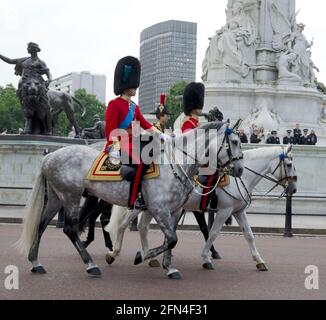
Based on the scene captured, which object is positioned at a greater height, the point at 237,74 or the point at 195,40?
the point at 195,40

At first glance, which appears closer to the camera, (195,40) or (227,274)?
(227,274)

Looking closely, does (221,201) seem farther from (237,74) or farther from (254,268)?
(237,74)

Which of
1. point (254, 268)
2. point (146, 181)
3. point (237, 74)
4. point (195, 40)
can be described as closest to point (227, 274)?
point (254, 268)

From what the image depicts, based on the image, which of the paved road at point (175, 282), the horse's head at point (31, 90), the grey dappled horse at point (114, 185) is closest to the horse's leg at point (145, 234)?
the paved road at point (175, 282)

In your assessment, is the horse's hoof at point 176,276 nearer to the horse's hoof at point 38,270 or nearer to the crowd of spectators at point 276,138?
the horse's hoof at point 38,270

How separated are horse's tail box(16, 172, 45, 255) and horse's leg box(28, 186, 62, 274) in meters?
0.06

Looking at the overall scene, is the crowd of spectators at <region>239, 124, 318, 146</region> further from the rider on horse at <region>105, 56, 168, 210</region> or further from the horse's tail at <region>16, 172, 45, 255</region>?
the horse's tail at <region>16, 172, 45, 255</region>

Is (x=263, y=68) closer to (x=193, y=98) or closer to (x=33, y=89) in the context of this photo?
(x=33, y=89)

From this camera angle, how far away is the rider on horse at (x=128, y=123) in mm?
9570

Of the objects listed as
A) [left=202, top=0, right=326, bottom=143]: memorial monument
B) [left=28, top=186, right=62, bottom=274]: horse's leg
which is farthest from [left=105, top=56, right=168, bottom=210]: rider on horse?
[left=202, top=0, right=326, bottom=143]: memorial monument

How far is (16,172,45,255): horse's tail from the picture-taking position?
990 cm

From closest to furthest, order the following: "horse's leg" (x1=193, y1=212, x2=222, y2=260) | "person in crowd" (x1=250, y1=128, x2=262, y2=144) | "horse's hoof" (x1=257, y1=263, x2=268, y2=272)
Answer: "horse's hoof" (x1=257, y1=263, x2=268, y2=272) → "horse's leg" (x1=193, y1=212, x2=222, y2=260) → "person in crowd" (x1=250, y1=128, x2=262, y2=144)
